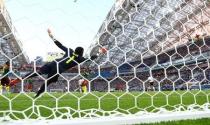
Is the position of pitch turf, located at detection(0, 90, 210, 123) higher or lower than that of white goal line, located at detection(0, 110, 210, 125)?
higher

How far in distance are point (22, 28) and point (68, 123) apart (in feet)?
1.71

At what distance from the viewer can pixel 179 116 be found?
1.82 metres

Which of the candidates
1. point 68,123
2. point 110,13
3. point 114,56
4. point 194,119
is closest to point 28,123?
point 68,123

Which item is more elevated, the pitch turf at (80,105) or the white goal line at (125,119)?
the pitch turf at (80,105)

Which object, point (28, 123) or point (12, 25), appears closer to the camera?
point (28, 123)

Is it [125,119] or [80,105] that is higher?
[80,105]

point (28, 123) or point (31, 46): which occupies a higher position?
point (31, 46)

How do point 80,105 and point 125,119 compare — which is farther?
point 80,105

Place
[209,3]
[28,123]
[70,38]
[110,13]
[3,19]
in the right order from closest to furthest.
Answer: [28,123] → [3,19] → [70,38] → [110,13] → [209,3]

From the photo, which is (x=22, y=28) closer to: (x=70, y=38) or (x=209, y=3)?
(x=70, y=38)

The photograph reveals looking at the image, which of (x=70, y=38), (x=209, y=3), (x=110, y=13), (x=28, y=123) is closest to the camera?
(x=28, y=123)

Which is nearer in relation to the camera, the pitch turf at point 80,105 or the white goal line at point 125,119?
the white goal line at point 125,119

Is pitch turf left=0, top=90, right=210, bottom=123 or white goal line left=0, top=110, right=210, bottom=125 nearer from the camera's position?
white goal line left=0, top=110, right=210, bottom=125

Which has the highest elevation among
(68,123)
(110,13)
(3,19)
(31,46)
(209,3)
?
(209,3)
